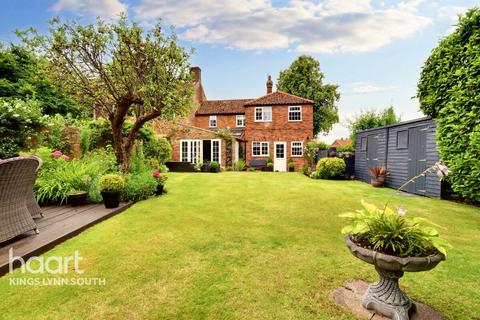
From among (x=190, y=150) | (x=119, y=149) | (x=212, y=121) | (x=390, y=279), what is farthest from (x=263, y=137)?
(x=390, y=279)

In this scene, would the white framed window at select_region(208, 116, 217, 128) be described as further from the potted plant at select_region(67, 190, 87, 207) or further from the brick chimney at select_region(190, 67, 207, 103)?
the potted plant at select_region(67, 190, 87, 207)

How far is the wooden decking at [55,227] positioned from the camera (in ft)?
11.2

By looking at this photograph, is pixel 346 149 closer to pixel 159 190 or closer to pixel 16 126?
pixel 159 190

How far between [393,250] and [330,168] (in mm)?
13013

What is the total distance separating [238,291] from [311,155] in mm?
16309

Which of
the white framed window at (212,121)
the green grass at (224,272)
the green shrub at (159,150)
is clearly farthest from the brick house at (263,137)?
the green grass at (224,272)

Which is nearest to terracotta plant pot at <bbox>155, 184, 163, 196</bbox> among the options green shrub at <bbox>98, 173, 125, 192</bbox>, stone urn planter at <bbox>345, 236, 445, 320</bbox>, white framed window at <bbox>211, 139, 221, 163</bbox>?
green shrub at <bbox>98, 173, 125, 192</bbox>

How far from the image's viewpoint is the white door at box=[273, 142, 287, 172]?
70.8 feet

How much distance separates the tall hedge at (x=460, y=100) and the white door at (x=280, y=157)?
45.2 ft

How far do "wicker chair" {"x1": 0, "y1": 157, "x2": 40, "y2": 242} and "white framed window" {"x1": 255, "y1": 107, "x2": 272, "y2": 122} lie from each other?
19431 millimetres

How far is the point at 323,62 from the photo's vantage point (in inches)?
1144

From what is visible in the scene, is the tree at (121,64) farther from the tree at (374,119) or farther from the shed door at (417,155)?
the tree at (374,119)

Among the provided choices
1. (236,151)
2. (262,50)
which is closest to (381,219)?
(262,50)

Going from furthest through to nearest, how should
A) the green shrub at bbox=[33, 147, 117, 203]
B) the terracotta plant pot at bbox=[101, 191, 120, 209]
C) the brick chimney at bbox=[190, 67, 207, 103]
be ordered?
the brick chimney at bbox=[190, 67, 207, 103], the green shrub at bbox=[33, 147, 117, 203], the terracotta plant pot at bbox=[101, 191, 120, 209]
